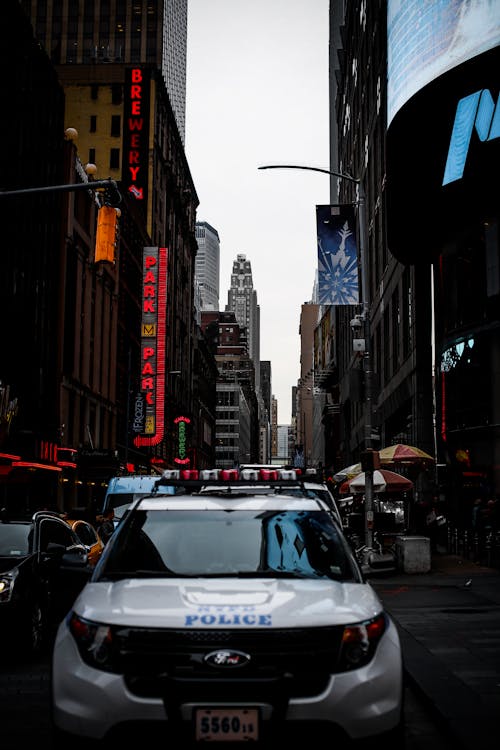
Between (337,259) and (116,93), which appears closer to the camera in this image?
(337,259)

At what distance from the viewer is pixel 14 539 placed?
39.1 feet

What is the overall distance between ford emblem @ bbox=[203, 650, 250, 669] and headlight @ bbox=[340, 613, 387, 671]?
1.94 ft

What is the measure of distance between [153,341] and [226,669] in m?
66.8

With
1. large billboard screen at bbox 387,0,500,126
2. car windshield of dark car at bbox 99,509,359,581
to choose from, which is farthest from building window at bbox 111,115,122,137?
car windshield of dark car at bbox 99,509,359,581

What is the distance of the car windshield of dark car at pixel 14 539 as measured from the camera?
11.6 meters

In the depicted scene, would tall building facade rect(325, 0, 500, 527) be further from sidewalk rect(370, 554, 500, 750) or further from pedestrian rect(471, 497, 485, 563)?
sidewalk rect(370, 554, 500, 750)

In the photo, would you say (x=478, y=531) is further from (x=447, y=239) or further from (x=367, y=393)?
(x=447, y=239)

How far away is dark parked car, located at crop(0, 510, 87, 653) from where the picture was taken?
1036cm

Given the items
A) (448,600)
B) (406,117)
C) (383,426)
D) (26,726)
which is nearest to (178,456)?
(383,426)

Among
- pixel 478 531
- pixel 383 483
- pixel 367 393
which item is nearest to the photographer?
pixel 367 393

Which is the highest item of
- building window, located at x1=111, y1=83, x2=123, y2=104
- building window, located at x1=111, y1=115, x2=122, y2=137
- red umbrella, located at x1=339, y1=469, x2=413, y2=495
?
building window, located at x1=111, y1=83, x2=123, y2=104

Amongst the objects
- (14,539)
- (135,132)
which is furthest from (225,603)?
(135,132)

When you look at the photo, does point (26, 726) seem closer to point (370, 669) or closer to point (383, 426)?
point (370, 669)

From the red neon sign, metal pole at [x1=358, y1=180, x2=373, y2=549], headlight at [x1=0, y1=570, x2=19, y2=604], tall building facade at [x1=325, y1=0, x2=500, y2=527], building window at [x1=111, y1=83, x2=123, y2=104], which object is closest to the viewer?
headlight at [x1=0, y1=570, x2=19, y2=604]
